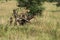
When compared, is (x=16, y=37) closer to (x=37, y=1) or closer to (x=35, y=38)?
(x=35, y=38)

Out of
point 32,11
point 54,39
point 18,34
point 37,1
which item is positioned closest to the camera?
point 54,39

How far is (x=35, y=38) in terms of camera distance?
875 centimetres

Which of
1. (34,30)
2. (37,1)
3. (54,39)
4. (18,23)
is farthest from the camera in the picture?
(37,1)

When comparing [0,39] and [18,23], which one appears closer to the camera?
[0,39]

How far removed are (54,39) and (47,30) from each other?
159 centimetres

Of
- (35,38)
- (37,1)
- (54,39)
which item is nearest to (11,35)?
(35,38)

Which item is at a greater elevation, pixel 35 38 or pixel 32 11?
pixel 35 38

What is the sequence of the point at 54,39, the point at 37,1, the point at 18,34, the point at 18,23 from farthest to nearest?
Result: 1. the point at 37,1
2. the point at 18,23
3. the point at 18,34
4. the point at 54,39

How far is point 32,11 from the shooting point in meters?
19.7

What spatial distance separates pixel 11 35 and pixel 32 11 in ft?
35.2

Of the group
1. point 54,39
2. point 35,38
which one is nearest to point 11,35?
point 35,38

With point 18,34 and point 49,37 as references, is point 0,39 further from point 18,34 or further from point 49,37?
point 49,37

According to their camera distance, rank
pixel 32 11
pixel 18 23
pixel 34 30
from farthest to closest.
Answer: pixel 32 11 < pixel 18 23 < pixel 34 30

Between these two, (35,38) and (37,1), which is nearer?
(35,38)
